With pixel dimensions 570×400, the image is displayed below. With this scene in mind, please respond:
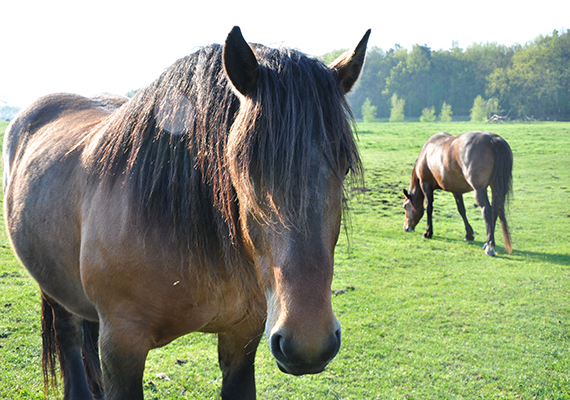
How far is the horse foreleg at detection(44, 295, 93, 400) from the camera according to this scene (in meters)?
2.62

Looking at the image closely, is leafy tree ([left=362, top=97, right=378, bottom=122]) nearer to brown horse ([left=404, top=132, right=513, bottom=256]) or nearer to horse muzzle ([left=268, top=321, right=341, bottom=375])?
brown horse ([left=404, top=132, right=513, bottom=256])

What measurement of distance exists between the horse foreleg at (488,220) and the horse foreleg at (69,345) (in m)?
6.47

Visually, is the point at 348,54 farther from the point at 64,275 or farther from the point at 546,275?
the point at 546,275

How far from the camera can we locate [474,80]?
64.2m

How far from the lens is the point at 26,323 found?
3.89 metres

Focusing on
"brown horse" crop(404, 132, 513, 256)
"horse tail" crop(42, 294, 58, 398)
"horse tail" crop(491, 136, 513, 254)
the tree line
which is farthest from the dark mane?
the tree line

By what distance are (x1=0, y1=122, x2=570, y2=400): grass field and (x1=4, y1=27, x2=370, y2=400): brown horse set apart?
38 cm

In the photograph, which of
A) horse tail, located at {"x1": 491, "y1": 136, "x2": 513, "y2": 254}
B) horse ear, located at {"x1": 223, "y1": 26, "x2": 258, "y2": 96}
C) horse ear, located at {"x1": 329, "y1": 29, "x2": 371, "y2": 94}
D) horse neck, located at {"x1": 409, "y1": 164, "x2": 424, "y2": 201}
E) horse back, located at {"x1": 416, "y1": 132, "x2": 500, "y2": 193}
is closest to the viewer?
horse ear, located at {"x1": 223, "y1": 26, "x2": 258, "y2": 96}

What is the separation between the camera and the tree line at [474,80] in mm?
37594

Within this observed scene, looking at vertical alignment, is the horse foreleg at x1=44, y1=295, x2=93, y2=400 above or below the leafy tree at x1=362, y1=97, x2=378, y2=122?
below

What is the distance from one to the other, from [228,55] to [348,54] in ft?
1.64

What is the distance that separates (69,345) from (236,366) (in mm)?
1327

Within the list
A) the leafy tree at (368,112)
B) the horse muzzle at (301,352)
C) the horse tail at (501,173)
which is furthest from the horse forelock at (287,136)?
the leafy tree at (368,112)

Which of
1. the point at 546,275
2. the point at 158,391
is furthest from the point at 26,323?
the point at 546,275
